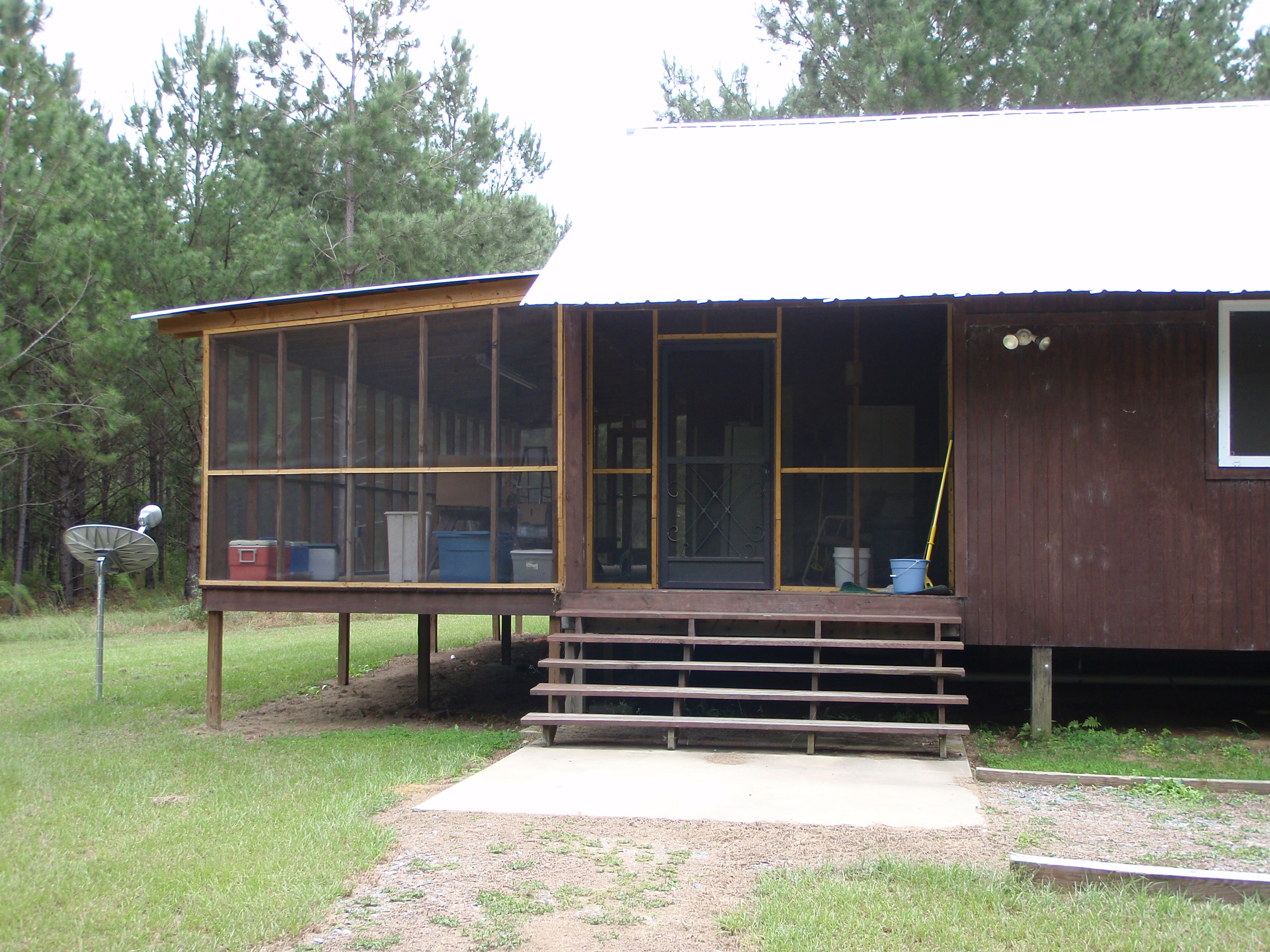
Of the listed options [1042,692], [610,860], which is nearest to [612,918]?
[610,860]

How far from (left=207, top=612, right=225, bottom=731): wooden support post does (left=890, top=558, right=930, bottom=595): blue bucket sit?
17.4 feet

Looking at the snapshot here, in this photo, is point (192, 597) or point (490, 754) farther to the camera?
point (192, 597)

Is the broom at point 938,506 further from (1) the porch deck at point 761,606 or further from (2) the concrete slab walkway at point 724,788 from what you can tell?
(2) the concrete slab walkway at point 724,788

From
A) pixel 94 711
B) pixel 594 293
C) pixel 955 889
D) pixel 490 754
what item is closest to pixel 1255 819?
pixel 955 889

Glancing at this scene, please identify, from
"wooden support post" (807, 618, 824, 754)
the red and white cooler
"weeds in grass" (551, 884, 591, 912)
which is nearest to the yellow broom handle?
"wooden support post" (807, 618, 824, 754)

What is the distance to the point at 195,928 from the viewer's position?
3939 millimetres

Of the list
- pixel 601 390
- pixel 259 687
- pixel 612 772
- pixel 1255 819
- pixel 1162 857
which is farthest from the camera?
pixel 259 687

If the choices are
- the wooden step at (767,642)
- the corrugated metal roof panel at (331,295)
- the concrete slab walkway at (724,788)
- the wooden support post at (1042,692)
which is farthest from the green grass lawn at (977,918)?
the corrugated metal roof panel at (331,295)

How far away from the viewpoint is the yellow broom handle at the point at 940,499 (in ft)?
26.0

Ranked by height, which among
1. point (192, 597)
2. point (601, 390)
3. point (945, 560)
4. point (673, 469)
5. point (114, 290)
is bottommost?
point (192, 597)

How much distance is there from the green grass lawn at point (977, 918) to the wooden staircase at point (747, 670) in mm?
2681

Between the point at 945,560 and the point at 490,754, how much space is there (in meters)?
3.86

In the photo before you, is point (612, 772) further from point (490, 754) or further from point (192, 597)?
point (192, 597)

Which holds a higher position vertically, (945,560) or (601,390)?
(601,390)
